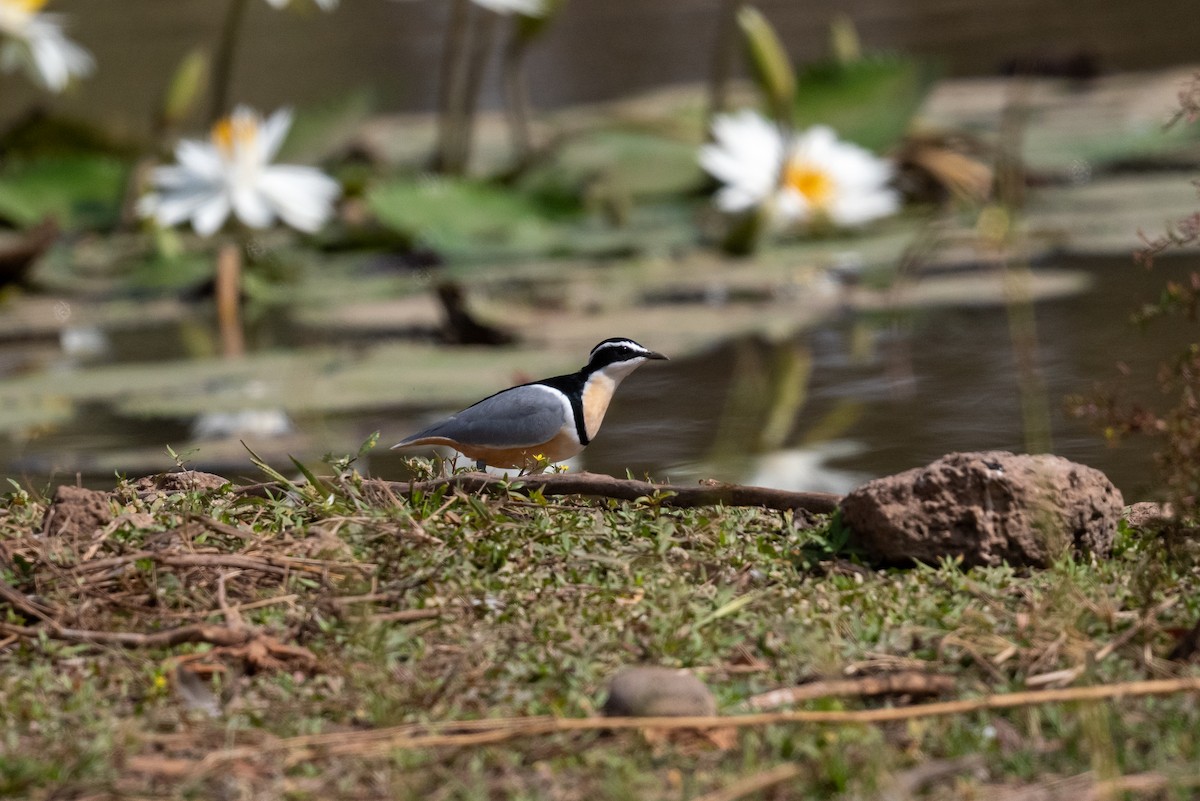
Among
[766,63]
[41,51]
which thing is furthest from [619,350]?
[41,51]

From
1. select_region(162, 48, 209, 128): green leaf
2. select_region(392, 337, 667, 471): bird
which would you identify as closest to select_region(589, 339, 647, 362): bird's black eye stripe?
select_region(392, 337, 667, 471): bird

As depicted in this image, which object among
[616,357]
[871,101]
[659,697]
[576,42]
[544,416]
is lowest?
[659,697]

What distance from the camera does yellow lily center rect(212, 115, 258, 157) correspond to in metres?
5.94

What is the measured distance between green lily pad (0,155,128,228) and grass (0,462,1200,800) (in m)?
4.63

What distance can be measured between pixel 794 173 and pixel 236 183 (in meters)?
2.23

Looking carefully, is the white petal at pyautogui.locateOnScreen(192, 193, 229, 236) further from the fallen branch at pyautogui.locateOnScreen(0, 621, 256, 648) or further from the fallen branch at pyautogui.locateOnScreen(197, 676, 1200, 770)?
the fallen branch at pyautogui.locateOnScreen(197, 676, 1200, 770)

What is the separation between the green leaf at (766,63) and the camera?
19.1 ft

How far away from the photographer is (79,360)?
5.44 m

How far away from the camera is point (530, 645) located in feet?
7.14

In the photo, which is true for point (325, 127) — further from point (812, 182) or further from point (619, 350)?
point (619, 350)

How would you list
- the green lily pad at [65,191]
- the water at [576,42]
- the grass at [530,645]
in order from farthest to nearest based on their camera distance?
1. the water at [576,42]
2. the green lily pad at [65,191]
3. the grass at [530,645]

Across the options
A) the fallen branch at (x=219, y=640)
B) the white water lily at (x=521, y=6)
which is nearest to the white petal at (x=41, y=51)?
the white water lily at (x=521, y=6)

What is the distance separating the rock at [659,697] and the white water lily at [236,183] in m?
4.31

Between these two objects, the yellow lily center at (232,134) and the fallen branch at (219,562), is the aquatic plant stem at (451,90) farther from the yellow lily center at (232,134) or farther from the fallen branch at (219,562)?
the fallen branch at (219,562)
